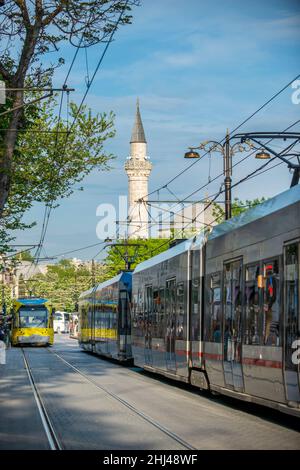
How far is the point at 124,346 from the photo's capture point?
109 ft

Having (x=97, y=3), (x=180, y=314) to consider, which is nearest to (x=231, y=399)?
(x=180, y=314)

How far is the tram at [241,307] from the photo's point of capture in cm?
1256

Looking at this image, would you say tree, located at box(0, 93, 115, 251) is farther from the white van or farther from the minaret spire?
the minaret spire

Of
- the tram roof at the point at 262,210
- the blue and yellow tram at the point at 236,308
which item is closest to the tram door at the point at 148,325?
the blue and yellow tram at the point at 236,308

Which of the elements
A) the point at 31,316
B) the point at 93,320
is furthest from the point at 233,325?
the point at 31,316

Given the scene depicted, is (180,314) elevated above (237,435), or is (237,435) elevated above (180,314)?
(180,314)

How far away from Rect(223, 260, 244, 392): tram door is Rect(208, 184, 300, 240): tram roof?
0.63 m

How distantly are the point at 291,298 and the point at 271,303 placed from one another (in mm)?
931

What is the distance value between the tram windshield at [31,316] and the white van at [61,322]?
3035 inches

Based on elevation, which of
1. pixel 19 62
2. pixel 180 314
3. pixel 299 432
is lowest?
pixel 299 432

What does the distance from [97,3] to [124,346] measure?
45.1 ft

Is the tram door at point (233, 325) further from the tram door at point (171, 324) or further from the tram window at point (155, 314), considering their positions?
the tram window at point (155, 314)

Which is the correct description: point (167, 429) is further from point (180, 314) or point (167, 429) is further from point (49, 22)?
point (49, 22)

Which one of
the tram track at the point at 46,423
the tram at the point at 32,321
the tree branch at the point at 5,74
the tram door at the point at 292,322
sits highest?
the tree branch at the point at 5,74
